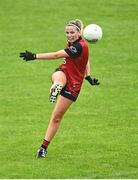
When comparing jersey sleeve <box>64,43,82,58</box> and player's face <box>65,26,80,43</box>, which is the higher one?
player's face <box>65,26,80,43</box>

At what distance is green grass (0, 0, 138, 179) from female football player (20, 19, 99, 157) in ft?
2.49

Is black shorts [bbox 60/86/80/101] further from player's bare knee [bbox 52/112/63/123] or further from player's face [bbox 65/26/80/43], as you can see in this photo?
player's face [bbox 65/26/80/43]

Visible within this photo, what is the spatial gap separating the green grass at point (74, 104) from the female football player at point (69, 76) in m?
0.76

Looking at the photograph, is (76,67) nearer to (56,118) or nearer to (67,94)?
(67,94)

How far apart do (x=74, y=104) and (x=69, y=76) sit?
5.33m

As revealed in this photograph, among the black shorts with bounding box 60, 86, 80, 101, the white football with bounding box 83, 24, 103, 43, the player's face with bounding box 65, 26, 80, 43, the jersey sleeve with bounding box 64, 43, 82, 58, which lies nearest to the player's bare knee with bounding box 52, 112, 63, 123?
the black shorts with bounding box 60, 86, 80, 101

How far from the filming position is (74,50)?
14.1m

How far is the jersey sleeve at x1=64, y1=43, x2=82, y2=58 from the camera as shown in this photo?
1407cm

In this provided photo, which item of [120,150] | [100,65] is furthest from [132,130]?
[100,65]

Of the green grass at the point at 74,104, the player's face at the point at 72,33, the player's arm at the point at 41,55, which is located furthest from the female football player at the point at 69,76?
the green grass at the point at 74,104

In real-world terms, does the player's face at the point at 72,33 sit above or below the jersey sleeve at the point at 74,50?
above

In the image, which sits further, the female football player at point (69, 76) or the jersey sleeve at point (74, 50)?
the female football player at point (69, 76)

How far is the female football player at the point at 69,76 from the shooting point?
1421 centimetres

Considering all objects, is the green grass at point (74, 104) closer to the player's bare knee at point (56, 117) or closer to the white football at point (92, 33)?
the player's bare knee at point (56, 117)
